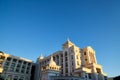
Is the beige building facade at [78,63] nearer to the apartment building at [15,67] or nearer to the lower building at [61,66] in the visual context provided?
the lower building at [61,66]

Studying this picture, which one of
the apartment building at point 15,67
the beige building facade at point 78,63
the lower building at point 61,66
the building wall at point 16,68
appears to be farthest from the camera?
the building wall at point 16,68

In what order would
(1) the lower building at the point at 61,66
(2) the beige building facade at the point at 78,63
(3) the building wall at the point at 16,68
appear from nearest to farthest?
(1) the lower building at the point at 61,66, (2) the beige building facade at the point at 78,63, (3) the building wall at the point at 16,68

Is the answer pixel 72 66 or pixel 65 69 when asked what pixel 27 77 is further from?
pixel 72 66

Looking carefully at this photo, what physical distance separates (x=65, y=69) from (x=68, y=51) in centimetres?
1119

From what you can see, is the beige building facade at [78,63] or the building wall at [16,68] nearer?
the beige building facade at [78,63]

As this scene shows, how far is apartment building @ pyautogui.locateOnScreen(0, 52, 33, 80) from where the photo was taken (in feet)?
251

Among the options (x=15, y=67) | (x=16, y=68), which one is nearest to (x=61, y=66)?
(x=15, y=67)

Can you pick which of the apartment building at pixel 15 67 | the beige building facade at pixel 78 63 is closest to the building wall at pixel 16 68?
the apartment building at pixel 15 67

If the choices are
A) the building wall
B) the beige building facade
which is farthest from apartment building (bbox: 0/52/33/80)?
the beige building facade

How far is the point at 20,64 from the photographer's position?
8625cm

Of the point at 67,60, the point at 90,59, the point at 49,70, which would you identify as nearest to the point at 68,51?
the point at 67,60

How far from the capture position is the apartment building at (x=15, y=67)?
251 feet

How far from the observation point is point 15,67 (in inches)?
3223

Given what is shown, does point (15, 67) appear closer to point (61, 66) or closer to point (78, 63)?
point (61, 66)
